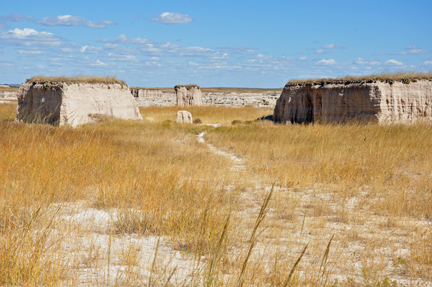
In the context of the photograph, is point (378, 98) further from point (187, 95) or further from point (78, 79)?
point (187, 95)

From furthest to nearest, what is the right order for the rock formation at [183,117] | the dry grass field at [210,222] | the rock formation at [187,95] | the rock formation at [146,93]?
1. the rock formation at [146,93]
2. the rock formation at [187,95]
3. the rock formation at [183,117]
4. the dry grass field at [210,222]

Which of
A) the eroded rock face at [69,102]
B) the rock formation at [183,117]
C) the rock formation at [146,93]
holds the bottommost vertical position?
the rock formation at [183,117]

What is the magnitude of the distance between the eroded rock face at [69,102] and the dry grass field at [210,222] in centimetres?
956

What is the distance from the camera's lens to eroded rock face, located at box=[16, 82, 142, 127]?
688 inches

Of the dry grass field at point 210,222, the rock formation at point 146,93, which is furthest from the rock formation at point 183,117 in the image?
the rock formation at point 146,93

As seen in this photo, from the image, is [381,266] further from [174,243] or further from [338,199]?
[338,199]

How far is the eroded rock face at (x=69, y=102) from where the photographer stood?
1748 centimetres

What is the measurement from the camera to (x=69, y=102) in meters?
17.6

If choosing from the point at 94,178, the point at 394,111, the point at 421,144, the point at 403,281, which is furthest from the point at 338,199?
the point at 394,111

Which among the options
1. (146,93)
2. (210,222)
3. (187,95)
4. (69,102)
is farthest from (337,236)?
(146,93)

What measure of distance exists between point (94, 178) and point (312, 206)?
3384 millimetres

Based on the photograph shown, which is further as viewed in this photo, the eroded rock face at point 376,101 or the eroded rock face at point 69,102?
the eroded rock face at point 69,102

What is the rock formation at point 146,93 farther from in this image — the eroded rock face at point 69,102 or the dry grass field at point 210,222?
the dry grass field at point 210,222

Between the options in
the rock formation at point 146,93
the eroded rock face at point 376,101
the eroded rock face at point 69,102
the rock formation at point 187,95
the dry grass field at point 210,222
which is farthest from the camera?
the rock formation at point 146,93
